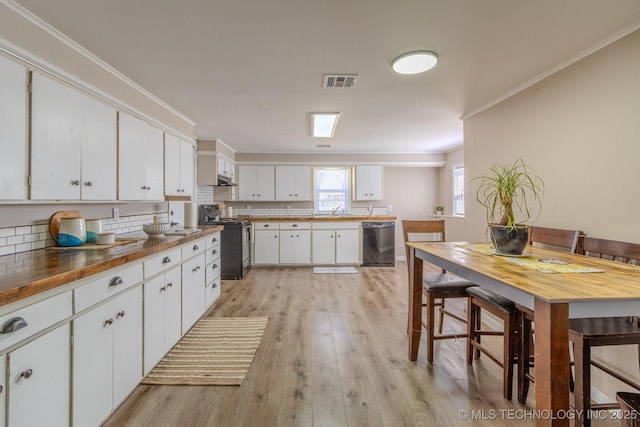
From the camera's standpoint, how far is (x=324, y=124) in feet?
12.8

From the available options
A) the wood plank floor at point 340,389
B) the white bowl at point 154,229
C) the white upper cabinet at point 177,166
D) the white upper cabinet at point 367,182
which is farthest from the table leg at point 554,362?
the white upper cabinet at point 367,182

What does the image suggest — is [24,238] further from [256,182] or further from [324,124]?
[256,182]

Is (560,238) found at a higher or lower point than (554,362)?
higher

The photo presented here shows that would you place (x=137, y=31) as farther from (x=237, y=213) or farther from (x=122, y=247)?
(x=237, y=213)

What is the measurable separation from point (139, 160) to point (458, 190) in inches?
211

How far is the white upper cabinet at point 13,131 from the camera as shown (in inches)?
57.6

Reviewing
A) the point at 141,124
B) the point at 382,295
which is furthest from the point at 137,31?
the point at 382,295

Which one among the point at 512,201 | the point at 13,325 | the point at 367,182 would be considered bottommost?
the point at 13,325

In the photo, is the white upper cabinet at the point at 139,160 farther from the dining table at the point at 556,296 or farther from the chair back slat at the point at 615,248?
the chair back slat at the point at 615,248

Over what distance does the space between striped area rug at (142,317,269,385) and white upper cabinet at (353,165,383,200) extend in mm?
3581

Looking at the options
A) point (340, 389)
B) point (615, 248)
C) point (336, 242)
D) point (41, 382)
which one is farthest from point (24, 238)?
point (336, 242)

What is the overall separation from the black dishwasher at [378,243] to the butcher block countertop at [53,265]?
153 inches

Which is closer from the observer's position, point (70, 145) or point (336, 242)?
point (70, 145)

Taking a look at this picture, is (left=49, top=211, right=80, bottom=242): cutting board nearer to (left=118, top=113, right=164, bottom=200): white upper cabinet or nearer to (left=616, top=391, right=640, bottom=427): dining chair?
(left=118, top=113, right=164, bottom=200): white upper cabinet
